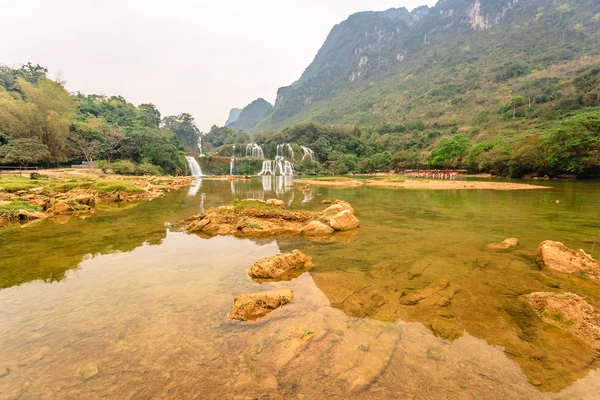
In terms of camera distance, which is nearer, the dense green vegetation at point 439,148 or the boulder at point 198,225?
the boulder at point 198,225

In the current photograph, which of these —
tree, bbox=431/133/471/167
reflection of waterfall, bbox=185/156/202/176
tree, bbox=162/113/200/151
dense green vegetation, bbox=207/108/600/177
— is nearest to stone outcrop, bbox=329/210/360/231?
dense green vegetation, bbox=207/108/600/177

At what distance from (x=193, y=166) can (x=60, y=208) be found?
54.6 m

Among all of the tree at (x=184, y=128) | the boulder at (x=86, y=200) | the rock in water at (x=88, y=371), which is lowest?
the rock in water at (x=88, y=371)

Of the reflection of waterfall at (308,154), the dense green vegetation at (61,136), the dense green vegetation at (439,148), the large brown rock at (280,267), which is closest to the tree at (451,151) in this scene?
the dense green vegetation at (439,148)

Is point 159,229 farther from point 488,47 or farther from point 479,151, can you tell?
point 488,47

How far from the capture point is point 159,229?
863cm

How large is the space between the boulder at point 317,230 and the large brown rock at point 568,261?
15.5 feet

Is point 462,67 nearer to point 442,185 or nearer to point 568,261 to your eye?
point 442,185

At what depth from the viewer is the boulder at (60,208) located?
11.2 metres

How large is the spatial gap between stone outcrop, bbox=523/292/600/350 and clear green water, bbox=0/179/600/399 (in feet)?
0.54

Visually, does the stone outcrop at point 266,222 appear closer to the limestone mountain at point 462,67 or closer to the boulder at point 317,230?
the boulder at point 317,230

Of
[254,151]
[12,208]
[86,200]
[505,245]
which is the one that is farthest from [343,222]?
[254,151]

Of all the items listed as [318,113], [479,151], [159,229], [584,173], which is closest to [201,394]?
[159,229]

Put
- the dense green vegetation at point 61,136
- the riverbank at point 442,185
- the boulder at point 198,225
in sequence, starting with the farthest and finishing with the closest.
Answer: the dense green vegetation at point 61,136
the riverbank at point 442,185
the boulder at point 198,225
